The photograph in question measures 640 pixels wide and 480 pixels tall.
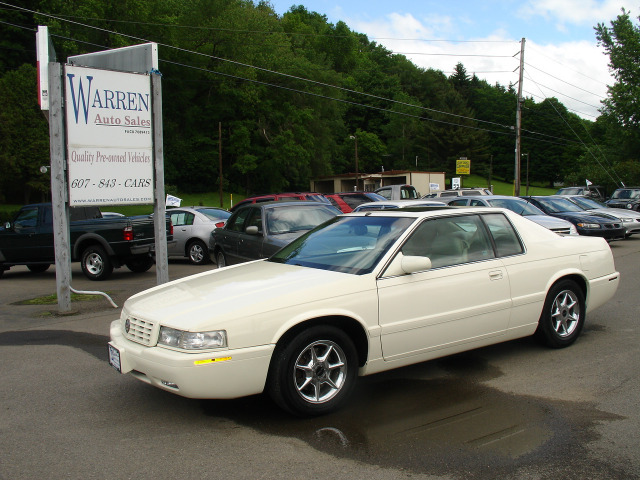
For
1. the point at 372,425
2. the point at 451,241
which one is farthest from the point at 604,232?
the point at 372,425

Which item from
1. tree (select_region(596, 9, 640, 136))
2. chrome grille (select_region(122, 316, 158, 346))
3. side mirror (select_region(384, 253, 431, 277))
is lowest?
chrome grille (select_region(122, 316, 158, 346))

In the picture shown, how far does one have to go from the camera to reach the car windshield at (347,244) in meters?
4.88

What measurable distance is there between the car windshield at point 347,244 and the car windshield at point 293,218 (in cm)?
444

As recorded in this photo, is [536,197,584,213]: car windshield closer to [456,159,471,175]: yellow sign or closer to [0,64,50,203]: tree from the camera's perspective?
[0,64,50,203]: tree

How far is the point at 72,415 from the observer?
4.51 meters

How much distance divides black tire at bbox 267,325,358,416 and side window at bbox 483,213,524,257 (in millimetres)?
1998

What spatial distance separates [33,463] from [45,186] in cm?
4868

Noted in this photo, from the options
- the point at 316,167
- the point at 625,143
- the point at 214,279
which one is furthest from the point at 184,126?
the point at 214,279

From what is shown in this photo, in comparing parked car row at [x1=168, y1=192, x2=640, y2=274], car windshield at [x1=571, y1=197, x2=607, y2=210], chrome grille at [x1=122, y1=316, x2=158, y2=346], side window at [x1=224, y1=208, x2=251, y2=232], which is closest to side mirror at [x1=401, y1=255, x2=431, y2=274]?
parked car row at [x1=168, y1=192, x2=640, y2=274]

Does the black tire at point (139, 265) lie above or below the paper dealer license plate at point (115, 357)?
below

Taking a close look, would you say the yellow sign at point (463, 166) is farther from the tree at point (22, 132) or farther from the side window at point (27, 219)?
the side window at point (27, 219)

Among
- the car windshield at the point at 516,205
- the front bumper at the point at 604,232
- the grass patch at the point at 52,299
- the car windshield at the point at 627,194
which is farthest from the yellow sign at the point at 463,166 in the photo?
the grass patch at the point at 52,299

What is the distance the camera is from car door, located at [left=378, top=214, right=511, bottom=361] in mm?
4637

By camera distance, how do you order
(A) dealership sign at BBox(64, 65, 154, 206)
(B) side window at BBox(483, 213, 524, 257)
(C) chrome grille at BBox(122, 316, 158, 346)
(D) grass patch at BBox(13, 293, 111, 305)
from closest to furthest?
(C) chrome grille at BBox(122, 316, 158, 346) → (B) side window at BBox(483, 213, 524, 257) → (A) dealership sign at BBox(64, 65, 154, 206) → (D) grass patch at BBox(13, 293, 111, 305)
